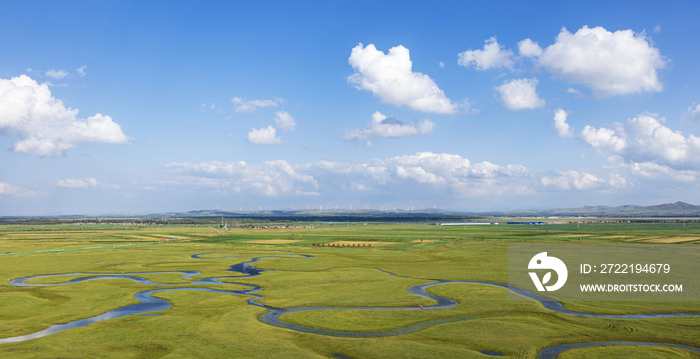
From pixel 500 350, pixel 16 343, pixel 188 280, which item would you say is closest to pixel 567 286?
pixel 500 350

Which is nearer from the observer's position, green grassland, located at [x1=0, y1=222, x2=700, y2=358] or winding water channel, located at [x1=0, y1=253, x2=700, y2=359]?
green grassland, located at [x1=0, y1=222, x2=700, y2=358]

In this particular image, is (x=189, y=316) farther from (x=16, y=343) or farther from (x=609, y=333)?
(x=609, y=333)

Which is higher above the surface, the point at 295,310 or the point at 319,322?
the point at 319,322

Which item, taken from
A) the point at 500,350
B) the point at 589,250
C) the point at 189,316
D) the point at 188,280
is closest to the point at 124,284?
the point at 188,280

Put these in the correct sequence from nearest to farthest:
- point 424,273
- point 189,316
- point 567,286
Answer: point 189,316
point 567,286
point 424,273

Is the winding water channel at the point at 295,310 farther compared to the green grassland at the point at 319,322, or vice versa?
the winding water channel at the point at 295,310

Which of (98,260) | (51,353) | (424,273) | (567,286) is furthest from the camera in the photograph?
(98,260)

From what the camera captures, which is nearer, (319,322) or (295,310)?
(319,322)

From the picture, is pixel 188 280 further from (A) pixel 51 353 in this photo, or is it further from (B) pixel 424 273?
(B) pixel 424 273

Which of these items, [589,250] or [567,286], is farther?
[589,250]
